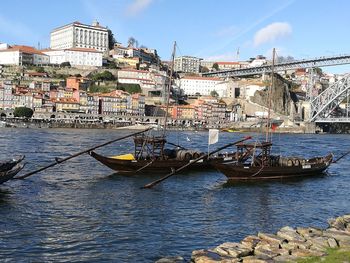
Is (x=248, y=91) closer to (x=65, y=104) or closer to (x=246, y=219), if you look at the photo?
(x=65, y=104)

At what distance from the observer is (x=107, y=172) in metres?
25.2

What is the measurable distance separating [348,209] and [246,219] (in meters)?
4.74

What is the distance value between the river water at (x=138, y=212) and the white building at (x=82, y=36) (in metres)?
111

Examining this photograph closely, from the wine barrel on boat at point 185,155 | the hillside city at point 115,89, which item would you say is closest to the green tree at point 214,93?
the hillside city at point 115,89

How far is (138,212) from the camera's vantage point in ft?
Result: 50.4

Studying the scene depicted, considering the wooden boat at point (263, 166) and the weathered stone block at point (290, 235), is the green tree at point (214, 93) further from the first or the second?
the weathered stone block at point (290, 235)

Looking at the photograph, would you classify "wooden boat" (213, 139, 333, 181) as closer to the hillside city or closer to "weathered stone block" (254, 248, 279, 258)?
"weathered stone block" (254, 248, 279, 258)

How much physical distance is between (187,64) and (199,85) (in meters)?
22.8

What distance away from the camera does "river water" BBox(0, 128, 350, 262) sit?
11555 mm

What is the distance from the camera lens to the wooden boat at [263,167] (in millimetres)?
23281

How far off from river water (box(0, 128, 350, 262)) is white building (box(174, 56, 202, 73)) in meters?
130

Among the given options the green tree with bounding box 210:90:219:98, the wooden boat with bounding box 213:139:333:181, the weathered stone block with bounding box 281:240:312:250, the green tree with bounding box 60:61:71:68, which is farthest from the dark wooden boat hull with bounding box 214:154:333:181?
the green tree with bounding box 210:90:219:98

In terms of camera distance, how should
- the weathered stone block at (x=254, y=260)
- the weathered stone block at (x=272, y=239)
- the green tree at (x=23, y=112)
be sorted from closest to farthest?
the weathered stone block at (x=254, y=260), the weathered stone block at (x=272, y=239), the green tree at (x=23, y=112)

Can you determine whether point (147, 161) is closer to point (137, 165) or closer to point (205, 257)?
point (137, 165)
